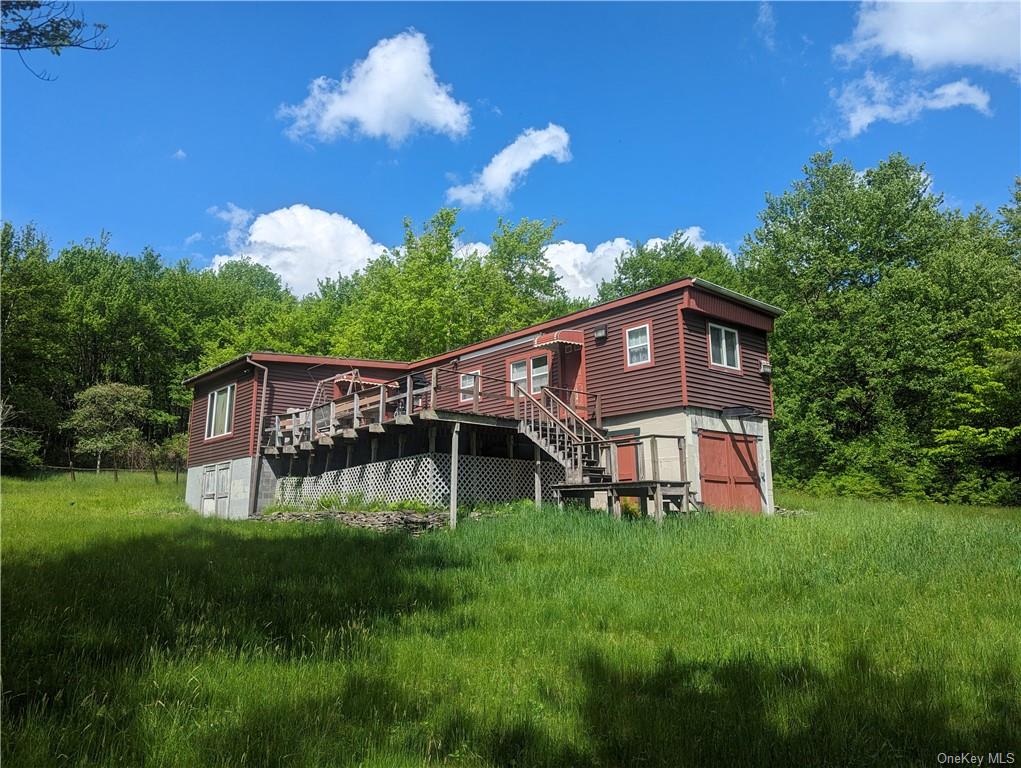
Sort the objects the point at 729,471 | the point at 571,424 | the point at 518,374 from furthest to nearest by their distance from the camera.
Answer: the point at 518,374, the point at 571,424, the point at 729,471

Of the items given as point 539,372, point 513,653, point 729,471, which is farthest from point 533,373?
point 513,653

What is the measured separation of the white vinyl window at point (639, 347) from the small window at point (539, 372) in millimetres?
3006

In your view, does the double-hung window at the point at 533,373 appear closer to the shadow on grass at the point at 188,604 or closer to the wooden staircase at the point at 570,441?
the wooden staircase at the point at 570,441

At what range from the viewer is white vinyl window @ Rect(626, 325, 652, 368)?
1803 centimetres

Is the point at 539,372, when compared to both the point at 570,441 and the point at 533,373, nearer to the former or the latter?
the point at 533,373

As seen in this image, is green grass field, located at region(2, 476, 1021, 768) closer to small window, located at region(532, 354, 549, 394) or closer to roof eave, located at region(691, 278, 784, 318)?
roof eave, located at region(691, 278, 784, 318)

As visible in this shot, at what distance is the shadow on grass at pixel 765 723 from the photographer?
160 inches

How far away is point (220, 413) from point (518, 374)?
39.6 feet

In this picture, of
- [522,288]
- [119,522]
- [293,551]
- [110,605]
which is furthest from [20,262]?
[110,605]

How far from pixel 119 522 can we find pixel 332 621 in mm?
9937

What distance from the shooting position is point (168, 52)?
10.4 metres

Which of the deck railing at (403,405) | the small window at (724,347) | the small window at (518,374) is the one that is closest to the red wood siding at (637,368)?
the deck railing at (403,405)

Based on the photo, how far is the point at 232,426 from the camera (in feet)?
78.9

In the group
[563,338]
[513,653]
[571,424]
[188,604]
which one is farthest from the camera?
[563,338]
